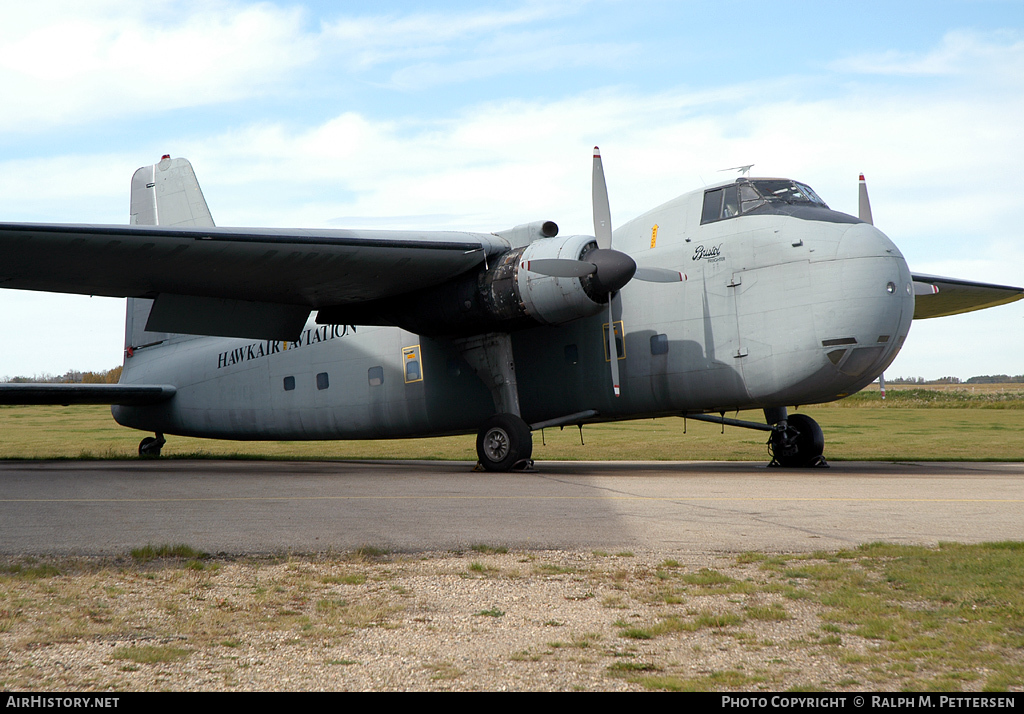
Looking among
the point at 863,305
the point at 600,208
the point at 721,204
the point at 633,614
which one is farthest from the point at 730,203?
the point at 633,614

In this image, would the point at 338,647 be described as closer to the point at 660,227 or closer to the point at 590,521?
the point at 590,521

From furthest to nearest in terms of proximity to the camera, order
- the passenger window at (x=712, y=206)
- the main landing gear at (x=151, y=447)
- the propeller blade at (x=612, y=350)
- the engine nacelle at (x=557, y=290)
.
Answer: the main landing gear at (x=151, y=447) → the propeller blade at (x=612, y=350) → the passenger window at (x=712, y=206) → the engine nacelle at (x=557, y=290)

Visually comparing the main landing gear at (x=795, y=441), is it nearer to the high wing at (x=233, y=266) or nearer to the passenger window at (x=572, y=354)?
the passenger window at (x=572, y=354)

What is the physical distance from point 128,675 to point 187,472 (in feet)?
44.1

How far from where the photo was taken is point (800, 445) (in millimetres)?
16188

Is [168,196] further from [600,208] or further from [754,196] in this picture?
[754,196]

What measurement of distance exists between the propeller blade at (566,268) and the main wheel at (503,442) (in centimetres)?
289

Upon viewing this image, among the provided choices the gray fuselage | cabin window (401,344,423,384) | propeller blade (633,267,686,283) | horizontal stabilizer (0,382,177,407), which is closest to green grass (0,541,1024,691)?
→ the gray fuselage

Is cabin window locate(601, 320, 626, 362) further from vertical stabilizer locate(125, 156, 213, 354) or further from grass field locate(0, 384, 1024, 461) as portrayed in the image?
vertical stabilizer locate(125, 156, 213, 354)

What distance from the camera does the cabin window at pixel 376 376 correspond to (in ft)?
60.6

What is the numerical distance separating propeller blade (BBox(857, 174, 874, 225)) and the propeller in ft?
12.2

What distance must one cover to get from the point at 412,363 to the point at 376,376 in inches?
44.0

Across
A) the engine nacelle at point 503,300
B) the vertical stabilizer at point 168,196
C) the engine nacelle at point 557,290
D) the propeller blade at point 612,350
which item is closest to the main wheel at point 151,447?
the vertical stabilizer at point 168,196
